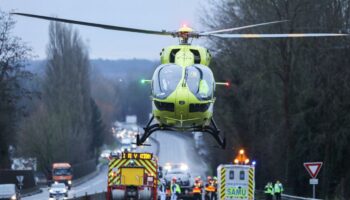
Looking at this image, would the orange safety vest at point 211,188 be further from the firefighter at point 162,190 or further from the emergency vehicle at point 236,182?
the emergency vehicle at point 236,182

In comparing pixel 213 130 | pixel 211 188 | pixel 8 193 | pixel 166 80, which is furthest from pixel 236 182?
pixel 166 80

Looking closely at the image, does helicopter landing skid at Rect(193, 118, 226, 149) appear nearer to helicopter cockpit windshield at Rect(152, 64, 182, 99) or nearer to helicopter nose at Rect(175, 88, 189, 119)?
helicopter nose at Rect(175, 88, 189, 119)

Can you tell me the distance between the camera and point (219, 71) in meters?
72.2

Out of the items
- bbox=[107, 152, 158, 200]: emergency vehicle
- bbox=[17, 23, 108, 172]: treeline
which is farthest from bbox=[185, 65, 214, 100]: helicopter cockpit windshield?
bbox=[17, 23, 108, 172]: treeline

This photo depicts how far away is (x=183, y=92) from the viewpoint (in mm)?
27359

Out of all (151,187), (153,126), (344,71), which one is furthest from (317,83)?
(153,126)

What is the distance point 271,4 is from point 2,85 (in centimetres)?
2602

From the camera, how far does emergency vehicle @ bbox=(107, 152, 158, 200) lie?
38375 mm

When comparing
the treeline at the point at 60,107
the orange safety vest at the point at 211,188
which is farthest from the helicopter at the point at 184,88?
the treeline at the point at 60,107

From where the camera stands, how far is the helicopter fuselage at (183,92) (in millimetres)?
27438

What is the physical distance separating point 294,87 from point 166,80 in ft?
114

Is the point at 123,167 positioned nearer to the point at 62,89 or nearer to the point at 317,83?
the point at 317,83

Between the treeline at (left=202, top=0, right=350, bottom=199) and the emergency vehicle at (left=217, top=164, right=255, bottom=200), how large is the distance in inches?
385

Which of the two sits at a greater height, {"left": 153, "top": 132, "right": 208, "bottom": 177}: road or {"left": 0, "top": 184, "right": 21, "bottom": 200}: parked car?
{"left": 0, "top": 184, "right": 21, "bottom": 200}: parked car
